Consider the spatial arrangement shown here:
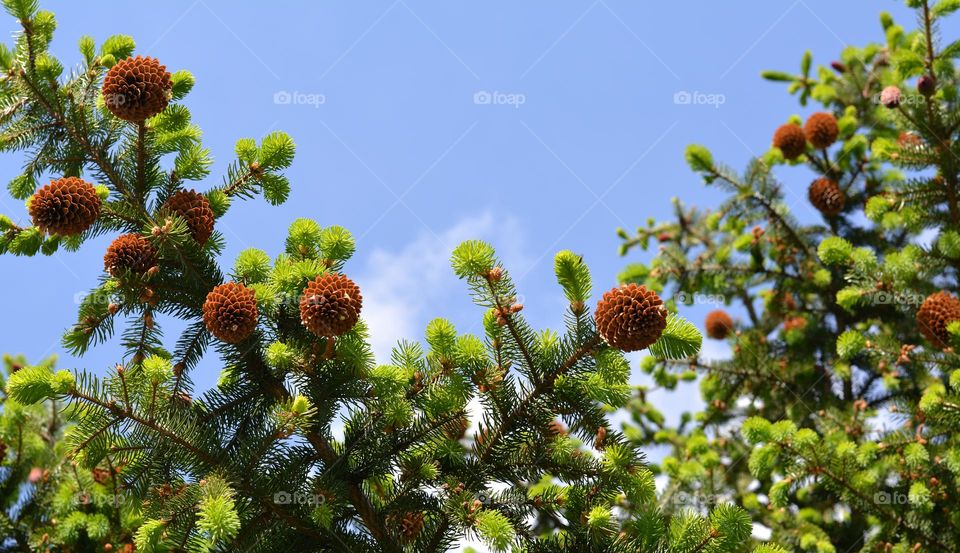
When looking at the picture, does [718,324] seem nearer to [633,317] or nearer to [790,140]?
[790,140]

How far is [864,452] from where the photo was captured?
4.97 metres

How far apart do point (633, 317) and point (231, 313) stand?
4.67 feet

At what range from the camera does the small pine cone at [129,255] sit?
9.71ft

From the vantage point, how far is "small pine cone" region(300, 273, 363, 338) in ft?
8.95

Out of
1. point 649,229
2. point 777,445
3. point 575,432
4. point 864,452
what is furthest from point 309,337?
point 649,229

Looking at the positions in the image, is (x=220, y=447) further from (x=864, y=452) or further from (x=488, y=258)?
(x=864, y=452)

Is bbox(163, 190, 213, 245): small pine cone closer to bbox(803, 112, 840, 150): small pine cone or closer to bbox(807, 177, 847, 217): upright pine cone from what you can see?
bbox(803, 112, 840, 150): small pine cone

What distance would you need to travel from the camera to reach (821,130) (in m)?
6.57

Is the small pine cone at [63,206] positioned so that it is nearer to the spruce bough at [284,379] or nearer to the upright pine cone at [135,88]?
the spruce bough at [284,379]

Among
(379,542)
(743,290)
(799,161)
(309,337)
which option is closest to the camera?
(379,542)

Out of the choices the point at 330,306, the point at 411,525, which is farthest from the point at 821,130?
the point at 330,306

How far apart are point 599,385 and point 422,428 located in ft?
2.45

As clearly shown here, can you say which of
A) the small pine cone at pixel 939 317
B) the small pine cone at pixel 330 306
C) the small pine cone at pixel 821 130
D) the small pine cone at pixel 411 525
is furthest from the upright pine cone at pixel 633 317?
the small pine cone at pixel 821 130

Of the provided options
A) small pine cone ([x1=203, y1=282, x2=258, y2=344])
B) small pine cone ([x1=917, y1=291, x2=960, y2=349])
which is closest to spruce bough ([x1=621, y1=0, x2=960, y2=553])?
small pine cone ([x1=917, y1=291, x2=960, y2=349])
